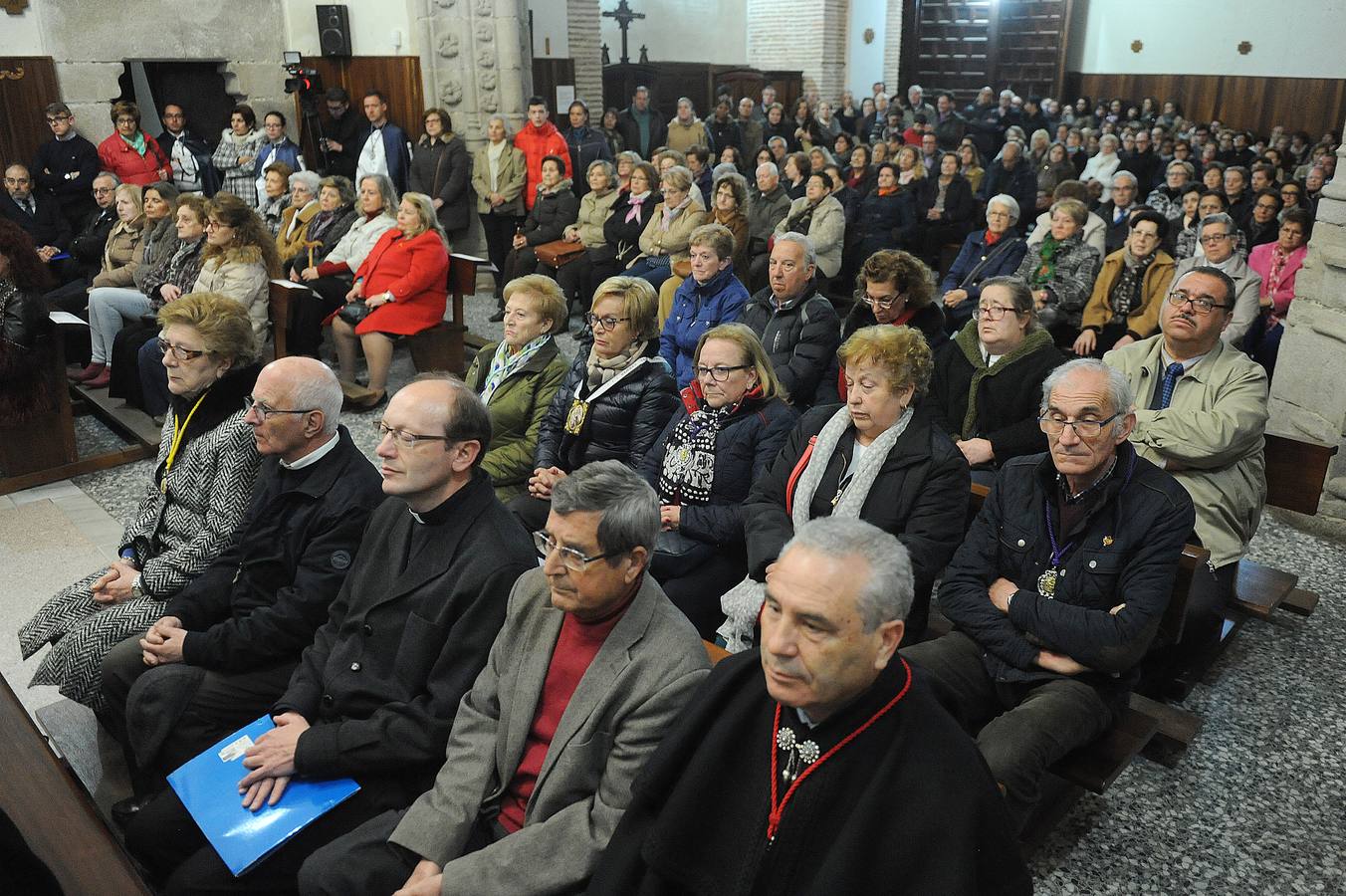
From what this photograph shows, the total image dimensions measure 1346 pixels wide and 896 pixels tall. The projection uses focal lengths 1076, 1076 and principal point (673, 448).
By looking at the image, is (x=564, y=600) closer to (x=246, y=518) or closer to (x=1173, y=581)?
(x=246, y=518)

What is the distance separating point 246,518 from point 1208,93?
56.3 feet

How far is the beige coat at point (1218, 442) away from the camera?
3.24 metres

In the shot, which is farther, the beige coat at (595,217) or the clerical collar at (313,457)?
the beige coat at (595,217)

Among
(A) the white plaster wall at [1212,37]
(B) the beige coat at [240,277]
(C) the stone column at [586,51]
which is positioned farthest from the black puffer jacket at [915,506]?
(A) the white plaster wall at [1212,37]

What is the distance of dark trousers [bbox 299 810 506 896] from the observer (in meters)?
2.07

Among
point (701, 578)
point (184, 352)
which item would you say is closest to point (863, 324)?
point (701, 578)

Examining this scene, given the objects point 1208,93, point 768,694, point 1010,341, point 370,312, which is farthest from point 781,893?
point 1208,93

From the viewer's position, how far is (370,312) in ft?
20.7

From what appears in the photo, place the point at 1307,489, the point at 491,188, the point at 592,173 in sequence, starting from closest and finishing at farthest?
the point at 1307,489 < the point at 592,173 < the point at 491,188

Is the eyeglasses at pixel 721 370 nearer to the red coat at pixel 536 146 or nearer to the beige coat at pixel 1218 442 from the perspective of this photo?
the beige coat at pixel 1218 442

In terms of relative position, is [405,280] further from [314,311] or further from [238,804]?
[238,804]

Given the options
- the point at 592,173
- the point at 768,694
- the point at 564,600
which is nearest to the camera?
the point at 768,694

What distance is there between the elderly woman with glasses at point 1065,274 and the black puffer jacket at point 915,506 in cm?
321

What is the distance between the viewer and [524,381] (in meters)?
4.13
